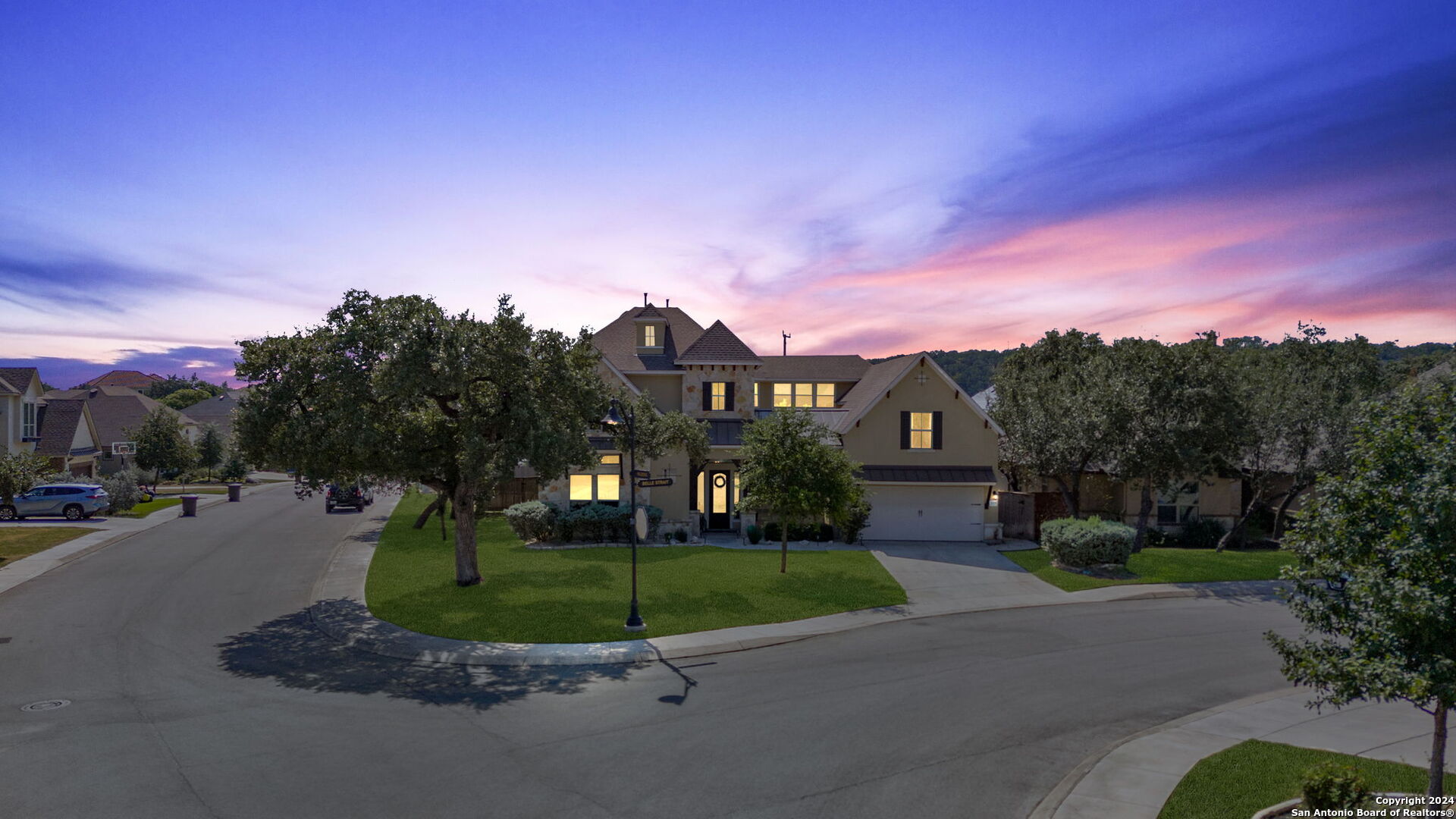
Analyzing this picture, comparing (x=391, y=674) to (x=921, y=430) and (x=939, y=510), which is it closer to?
(x=939, y=510)

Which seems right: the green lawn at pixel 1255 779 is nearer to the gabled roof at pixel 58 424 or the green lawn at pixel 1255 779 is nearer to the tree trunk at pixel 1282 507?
the tree trunk at pixel 1282 507

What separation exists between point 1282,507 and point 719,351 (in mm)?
27360

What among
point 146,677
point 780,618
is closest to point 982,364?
point 780,618

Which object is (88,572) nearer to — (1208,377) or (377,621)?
(377,621)

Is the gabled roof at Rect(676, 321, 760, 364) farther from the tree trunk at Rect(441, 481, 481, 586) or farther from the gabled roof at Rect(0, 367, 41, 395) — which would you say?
the gabled roof at Rect(0, 367, 41, 395)

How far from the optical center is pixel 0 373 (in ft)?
151

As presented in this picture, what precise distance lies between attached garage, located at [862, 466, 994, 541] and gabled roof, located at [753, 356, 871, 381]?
8493 mm

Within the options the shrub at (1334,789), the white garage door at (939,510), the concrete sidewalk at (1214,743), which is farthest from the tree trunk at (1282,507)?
the shrub at (1334,789)

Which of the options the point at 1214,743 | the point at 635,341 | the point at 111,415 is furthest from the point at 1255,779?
the point at 111,415

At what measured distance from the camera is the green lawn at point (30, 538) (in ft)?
89.8

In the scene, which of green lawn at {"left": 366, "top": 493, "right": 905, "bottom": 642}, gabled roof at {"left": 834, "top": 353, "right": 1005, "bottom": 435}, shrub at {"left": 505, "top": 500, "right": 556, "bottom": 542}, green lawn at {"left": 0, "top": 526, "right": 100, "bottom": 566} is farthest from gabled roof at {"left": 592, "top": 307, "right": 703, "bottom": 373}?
green lawn at {"left": 0, "top": 526, "right": 100, "bottom": 566}

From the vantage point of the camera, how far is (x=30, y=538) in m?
30.5

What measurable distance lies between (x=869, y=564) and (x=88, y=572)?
27306mm

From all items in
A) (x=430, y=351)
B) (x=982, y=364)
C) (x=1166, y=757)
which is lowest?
(x=1166, y=757)
